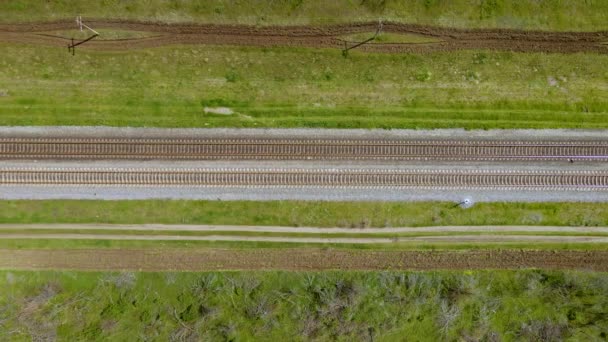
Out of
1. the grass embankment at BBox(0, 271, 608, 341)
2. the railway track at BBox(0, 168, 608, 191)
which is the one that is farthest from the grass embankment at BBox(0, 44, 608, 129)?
the grass embankment at BBox(0, 271, 608, 341)

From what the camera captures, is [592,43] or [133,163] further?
[592,43]

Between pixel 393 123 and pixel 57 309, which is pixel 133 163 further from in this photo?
pixel 393 123

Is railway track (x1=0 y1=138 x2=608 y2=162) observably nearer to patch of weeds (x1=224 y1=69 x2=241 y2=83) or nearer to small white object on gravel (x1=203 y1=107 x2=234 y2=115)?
small white object on gravel (x1=203 y1=107 x2=234 y2=115)

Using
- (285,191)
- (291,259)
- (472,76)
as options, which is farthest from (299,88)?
(472,76)

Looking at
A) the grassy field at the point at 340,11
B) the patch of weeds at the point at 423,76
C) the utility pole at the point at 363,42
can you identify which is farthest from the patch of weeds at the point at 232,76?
the patch of weeds at the point at 423,76

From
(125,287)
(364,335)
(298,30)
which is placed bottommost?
(364,335)

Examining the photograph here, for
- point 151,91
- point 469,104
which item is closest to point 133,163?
point 151,91
